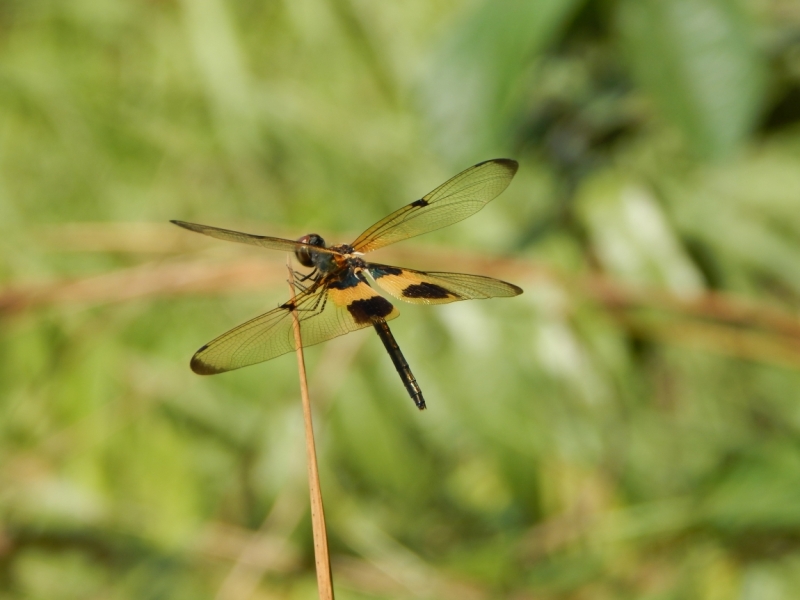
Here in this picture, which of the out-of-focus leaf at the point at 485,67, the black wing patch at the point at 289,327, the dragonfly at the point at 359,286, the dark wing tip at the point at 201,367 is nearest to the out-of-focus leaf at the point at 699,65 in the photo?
the out-of-focus leaf at the point at 485,67

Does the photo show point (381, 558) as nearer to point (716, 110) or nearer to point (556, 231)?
point (556, 231)

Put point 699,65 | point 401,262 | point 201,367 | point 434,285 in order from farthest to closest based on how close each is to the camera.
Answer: point 401,262 < point 699,65 < point 434,285 < point 201,367

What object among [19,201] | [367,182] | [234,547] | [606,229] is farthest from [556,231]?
[19,201]

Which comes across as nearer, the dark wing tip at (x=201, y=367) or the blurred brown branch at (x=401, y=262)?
the dark wing tip at (x=201, y=367)

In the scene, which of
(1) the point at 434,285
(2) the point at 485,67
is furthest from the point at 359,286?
(2) the point at 485,67

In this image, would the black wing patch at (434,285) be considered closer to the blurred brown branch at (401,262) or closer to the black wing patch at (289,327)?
the black wing patch at (289,327)

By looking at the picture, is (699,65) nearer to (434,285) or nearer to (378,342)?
(434,285)

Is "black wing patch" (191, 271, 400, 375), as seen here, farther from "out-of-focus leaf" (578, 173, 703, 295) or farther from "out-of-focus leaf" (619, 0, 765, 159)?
"out-of-focus leaf" (578, 173, 703, 295)

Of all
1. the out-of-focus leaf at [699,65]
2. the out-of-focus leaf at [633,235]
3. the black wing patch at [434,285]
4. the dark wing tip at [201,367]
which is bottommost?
the dark wing tip at [201,367]
